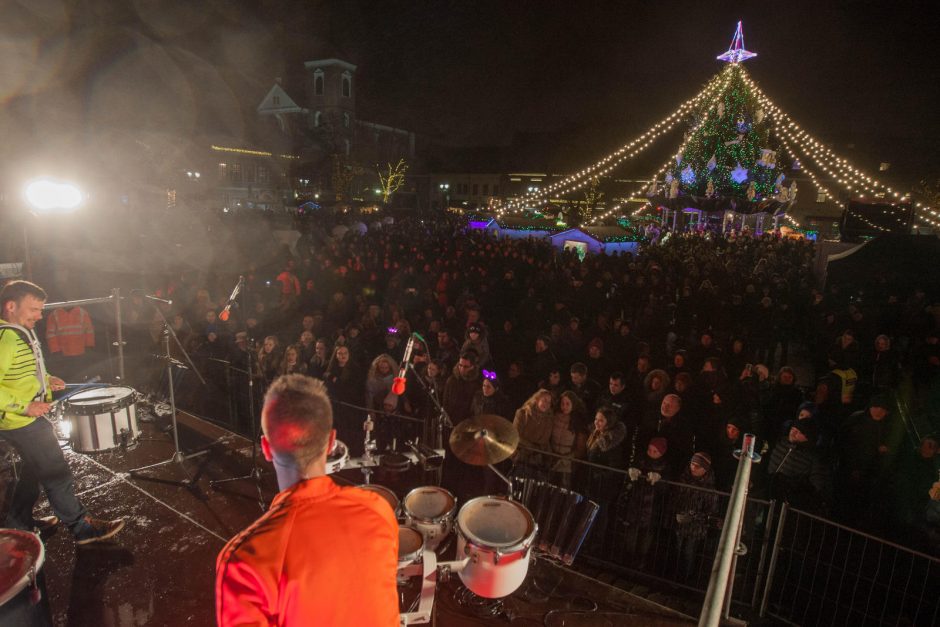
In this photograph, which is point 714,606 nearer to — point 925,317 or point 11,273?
point 925,317

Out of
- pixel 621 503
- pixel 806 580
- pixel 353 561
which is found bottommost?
pixel 806 580

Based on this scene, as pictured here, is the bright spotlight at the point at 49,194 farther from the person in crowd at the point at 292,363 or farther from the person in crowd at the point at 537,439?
the person in crowd at the point at 537,439

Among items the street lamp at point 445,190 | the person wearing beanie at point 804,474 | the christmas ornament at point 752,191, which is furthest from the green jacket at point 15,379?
the street lamp at point 445,190

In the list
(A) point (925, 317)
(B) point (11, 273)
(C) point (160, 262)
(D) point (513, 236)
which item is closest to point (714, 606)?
(A) point (925, 317)

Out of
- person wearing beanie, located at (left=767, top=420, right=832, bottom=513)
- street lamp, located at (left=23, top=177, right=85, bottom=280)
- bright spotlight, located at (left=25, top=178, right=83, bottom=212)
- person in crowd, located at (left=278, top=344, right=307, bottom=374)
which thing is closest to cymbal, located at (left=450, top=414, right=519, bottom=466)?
person wearing beanie, located at (left=767, top=420, right=832, bottom=513)

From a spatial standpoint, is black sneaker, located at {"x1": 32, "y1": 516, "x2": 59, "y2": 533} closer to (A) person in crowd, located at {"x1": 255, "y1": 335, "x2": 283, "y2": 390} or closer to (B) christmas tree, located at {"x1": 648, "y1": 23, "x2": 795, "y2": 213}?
(A) person in crowd, located at {"x1": 255, "y1": 335, "x2": 283, "y2": 390}

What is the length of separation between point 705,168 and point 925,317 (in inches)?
541

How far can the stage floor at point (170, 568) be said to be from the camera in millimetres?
4047

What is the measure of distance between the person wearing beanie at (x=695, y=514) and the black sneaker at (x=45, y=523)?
20.5 ft

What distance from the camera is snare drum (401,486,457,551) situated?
12.4 ft

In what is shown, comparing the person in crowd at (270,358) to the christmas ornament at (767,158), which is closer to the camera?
the person in crowd at (270,358)

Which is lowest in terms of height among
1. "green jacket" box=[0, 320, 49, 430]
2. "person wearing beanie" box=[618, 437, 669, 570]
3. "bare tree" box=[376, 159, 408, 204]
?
"person wearing beanie" box=[618, 437, 669, 570]

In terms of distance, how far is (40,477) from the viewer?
4.36 meters

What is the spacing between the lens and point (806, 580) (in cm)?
508
